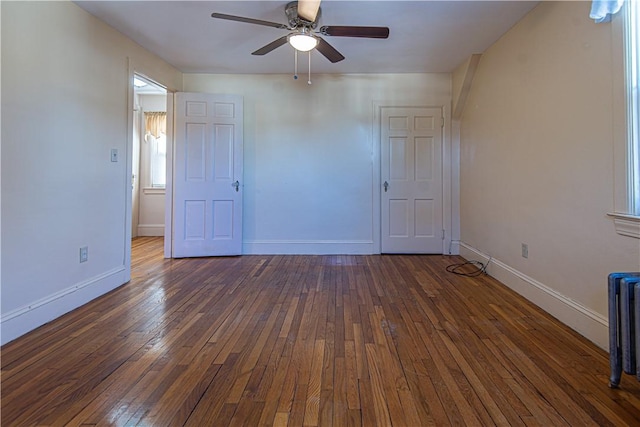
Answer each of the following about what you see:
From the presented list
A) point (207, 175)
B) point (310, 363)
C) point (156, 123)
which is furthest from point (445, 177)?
point (156, 123)

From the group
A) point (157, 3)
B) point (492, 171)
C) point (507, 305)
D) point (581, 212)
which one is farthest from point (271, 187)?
point (581, 212)

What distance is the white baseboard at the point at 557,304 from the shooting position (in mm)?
1838

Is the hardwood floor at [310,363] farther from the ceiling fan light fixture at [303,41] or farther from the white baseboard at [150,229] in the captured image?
the white baseboard at [150,229]

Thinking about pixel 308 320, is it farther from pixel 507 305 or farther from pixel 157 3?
pixel 157 3

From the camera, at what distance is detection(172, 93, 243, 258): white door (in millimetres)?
3998

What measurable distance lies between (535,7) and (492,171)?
4.74 feet

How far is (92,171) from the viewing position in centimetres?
262

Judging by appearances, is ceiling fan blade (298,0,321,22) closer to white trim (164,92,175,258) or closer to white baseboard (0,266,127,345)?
white trim (164,92,175,258)

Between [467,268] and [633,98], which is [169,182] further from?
[633,98]

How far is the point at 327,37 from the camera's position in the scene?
Answer: 3090 millimetres

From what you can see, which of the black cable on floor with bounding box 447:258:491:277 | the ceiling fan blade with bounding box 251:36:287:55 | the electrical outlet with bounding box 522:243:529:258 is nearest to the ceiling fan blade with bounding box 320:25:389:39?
the ceiling fan blade with bounding box 251:36:287:55

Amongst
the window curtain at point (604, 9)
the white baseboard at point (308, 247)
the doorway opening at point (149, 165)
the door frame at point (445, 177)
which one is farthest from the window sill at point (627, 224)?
the doorway opening at point (149, 165)

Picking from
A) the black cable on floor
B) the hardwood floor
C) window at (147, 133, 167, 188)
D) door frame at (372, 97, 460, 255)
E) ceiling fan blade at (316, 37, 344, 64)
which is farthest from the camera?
window at (147, 133, 167, 188)

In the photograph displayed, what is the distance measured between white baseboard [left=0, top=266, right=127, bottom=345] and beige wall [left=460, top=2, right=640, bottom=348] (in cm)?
357
